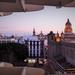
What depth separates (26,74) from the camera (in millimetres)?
4766

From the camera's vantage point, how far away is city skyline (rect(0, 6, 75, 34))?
12613 mm

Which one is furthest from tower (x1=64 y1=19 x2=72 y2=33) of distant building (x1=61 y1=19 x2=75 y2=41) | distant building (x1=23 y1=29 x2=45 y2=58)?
distant building (x1=23 y1=29 x2=45 y2=58)

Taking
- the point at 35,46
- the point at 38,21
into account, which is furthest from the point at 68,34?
the point at 35,46

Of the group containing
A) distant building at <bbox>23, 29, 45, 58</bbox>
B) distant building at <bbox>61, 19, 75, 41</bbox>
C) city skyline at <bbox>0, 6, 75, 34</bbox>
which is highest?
city skyline at <bbox>0, 6, 75, 34</bbox>

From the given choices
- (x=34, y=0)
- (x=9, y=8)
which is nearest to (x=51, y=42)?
(x=9, y=8)

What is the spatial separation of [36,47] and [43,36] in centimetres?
92

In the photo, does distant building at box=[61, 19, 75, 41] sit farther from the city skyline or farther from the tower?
the city skyline

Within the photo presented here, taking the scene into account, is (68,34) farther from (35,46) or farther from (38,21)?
(35,46)

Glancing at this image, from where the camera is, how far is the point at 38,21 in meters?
13.3

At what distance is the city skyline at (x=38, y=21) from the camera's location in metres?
12.6

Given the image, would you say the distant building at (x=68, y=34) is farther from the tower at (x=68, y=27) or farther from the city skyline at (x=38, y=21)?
the city skyline at (x=38, y=21)

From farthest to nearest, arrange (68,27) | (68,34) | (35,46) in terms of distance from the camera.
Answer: (68,34), (68,27), (35,46)

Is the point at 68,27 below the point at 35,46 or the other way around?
the other way around

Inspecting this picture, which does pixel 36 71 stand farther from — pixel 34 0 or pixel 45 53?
pixel 45 53
